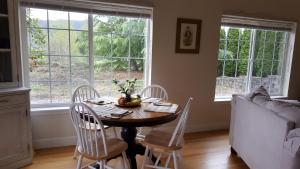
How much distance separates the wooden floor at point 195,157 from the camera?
2541 mm

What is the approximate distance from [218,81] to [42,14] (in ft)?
9.33

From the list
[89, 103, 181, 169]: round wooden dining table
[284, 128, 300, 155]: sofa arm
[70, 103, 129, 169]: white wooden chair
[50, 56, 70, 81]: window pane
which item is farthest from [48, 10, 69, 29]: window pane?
[284, 128, 300, 155]: sofa arm

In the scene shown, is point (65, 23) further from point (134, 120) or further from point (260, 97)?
point (260, 97)

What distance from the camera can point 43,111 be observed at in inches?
111

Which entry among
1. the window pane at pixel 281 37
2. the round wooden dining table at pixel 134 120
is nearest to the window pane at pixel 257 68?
the window pane at pixel 281 37

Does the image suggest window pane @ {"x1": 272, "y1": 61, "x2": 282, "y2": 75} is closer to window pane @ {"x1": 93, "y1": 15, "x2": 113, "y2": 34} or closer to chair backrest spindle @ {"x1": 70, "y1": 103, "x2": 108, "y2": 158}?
window pane @ {"x1": 93, "y1": 15, "x2": 113, "y2": 34}

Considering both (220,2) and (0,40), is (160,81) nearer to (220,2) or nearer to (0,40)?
(220,2)

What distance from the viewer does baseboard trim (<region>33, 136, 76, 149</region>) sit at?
9.39 feet

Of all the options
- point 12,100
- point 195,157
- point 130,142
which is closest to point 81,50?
point 12,100

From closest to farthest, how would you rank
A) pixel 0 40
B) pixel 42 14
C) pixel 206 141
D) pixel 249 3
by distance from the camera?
pixel 0 40 < pixel 42 14 < pixel 206 141 < pixel 249 3

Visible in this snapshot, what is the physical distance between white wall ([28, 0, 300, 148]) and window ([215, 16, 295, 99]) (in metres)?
0.18

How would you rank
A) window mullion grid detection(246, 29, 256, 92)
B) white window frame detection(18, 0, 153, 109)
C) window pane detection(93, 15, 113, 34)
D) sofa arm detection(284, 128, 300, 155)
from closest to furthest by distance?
1. sofa arm detection(284, 128, 300, 155)
2. white window frame detection(18, 0, 153, 109)
3. window pane detection(93, 15, 113, 34)
4. window mullion grid detection(246, 29, 256, 92)

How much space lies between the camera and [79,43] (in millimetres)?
2965

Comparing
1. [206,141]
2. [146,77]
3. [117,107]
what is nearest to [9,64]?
[117,107]
